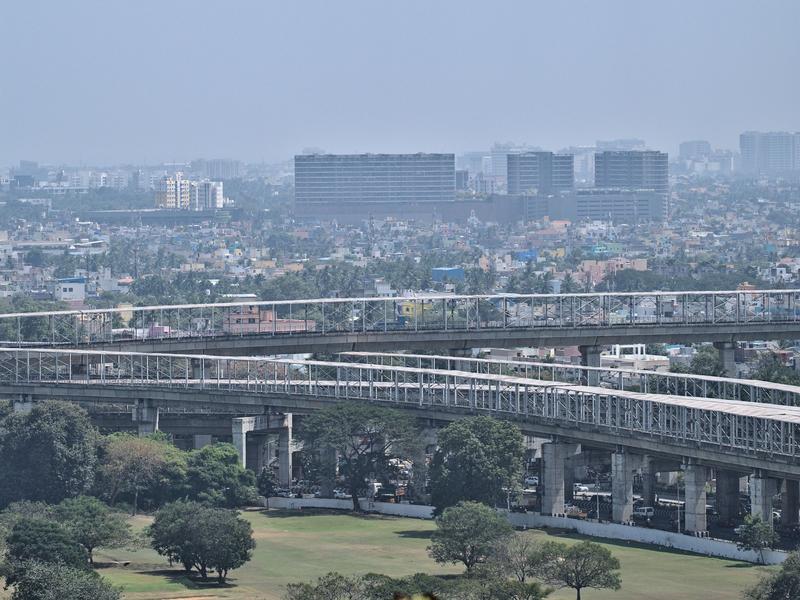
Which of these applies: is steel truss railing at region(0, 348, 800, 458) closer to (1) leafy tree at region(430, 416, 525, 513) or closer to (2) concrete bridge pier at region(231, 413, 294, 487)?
(2) concrete bridge pier at region(231, 413, 294, 487)

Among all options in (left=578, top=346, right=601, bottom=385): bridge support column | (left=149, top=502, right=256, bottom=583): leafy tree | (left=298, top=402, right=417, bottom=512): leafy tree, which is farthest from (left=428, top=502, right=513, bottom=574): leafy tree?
(left=578, top=346, right=601, bottom=385): bridge support column

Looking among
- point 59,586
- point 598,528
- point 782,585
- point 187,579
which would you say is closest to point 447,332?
point 598,528

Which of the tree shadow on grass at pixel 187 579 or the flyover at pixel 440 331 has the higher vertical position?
the flyover at pixel 440 331

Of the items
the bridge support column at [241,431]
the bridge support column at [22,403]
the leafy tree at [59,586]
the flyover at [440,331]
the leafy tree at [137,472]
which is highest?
the flyover at [440,331]

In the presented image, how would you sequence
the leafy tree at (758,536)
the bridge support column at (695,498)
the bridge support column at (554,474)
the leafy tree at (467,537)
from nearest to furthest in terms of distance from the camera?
the leafy tree at (467,537), the leafy tree at (758,536), the bridge support column at (695,498), the bridge support column at (554,474)

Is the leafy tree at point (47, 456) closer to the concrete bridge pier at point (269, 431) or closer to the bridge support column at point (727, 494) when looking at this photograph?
the concrete bridge pier at point (269, 431)

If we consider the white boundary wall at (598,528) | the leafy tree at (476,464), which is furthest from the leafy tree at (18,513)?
the leafy tree at (476,464)

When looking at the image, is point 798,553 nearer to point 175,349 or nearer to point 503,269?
point 175,349
